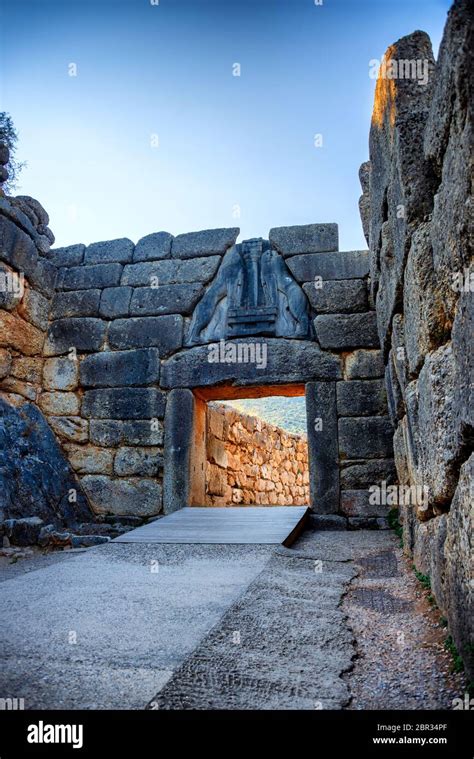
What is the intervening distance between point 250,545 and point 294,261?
3459mm

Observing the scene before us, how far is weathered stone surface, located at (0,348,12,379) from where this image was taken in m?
5.69

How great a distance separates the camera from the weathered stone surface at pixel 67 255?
673 centimetres

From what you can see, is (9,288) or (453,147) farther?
(9,288)

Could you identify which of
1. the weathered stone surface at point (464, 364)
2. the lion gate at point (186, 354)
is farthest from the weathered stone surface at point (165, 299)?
the weathered stone surface at point (464, 364)

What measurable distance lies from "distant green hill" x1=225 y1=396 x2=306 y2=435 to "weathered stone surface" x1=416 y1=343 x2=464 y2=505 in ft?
61.0

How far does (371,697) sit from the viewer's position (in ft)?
5.20

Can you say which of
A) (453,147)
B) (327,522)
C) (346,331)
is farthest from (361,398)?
(453,147)

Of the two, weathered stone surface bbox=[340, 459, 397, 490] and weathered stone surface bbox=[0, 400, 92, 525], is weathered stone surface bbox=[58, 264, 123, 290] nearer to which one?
weathered stone surface bbox=[0, 400, 92, 525]

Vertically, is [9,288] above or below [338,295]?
above

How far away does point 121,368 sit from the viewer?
20.1ft

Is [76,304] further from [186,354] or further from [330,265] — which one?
[330,265]

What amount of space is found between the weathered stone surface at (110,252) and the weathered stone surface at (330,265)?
2115 millimetres

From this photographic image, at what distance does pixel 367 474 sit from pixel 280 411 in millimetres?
18939
